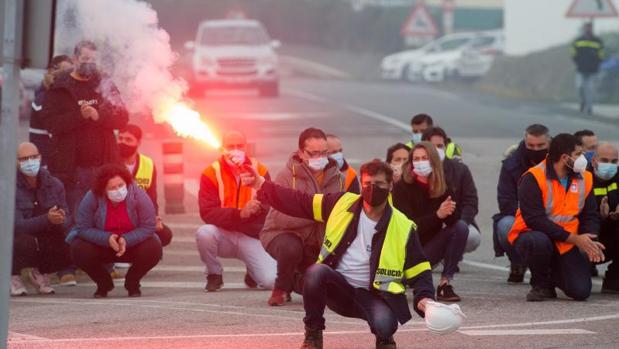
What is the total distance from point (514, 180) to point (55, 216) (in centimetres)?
410

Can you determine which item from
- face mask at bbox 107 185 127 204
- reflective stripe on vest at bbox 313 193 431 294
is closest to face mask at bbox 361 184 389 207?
reflective stripe on vest at bbox 313 193 431 294

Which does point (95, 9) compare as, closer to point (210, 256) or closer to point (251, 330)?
point (210, 256)

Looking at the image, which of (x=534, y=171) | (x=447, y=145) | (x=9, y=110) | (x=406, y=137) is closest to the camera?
(x=9, y=110)

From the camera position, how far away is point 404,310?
1094cm

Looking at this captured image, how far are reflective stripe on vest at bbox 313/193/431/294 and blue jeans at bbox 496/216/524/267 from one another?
4.18 m

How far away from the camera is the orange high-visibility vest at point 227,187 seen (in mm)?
14641

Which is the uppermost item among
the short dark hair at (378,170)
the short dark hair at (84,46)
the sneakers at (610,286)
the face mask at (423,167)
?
the short dark hair at (84,46)

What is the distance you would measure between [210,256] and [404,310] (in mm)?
4114

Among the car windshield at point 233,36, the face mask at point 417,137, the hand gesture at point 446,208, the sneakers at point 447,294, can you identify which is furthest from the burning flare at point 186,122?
the car windshield at point 233,36

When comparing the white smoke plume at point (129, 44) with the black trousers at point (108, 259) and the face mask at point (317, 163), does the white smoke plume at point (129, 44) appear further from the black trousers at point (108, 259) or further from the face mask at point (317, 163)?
the face mask at point (317, 163)

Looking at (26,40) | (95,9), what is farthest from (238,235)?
(26,40)

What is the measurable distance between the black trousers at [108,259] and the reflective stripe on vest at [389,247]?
3.72m

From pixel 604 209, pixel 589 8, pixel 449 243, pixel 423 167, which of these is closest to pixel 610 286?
pixel 604 209

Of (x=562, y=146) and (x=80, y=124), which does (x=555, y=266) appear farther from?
(x=80, y=124)
